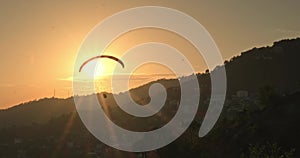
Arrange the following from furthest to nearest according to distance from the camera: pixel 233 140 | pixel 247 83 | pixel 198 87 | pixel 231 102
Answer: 1. pixel 198 87
2. pixel 247 83
3. pixel 231 102
4. pixel 233 140

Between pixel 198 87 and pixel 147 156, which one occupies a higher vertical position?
pixel 198 87

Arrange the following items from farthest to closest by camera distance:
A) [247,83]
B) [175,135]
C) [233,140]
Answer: [247,83] → [175,135] → [233,140]

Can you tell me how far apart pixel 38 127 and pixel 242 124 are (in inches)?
3993

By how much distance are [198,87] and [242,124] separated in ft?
313

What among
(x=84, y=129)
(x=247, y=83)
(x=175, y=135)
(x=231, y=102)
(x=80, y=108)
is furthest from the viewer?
(x=80, y=108)

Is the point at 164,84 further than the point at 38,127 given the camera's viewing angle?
Yes

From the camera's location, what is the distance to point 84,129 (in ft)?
479

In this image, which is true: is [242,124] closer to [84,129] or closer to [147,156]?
[147,156]

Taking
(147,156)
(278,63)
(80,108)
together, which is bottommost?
(147,156)

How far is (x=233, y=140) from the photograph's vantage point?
53.9 metres

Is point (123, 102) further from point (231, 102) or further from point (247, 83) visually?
point (231, 102)

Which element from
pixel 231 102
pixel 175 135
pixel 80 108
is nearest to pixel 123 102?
pixel 80 108

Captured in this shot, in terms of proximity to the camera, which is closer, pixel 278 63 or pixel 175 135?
pixel 175 135

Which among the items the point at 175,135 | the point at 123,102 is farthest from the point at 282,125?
the point at 123,102
